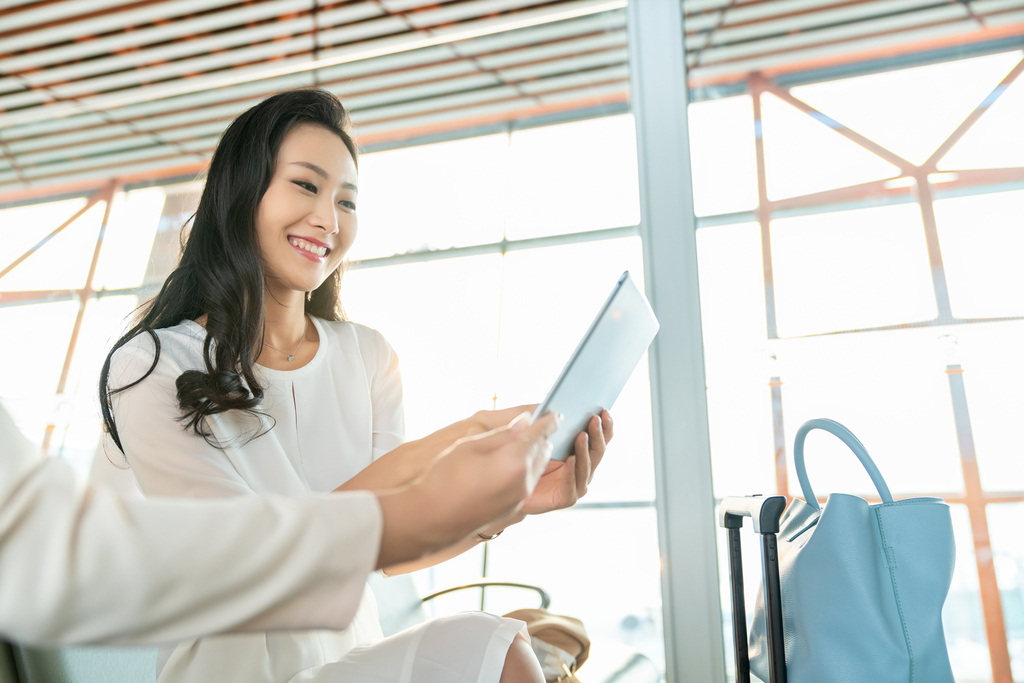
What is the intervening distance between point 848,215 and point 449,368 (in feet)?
5.59

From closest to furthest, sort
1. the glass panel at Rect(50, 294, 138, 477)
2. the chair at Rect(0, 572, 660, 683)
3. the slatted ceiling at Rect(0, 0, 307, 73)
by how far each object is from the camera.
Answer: the chair at Rect(0, 572, 660, 683)
the glass panel at Rect(50, 294, 138, 477)
the slatted ceiling at Rect(0, 0, 307, 73)

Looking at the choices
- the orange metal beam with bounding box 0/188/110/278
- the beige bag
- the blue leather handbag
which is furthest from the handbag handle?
the orange metal beam with bounding box 0/188/110/278

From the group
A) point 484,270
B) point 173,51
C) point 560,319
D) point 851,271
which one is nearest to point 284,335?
point 560,319

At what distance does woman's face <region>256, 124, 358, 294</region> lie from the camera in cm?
159

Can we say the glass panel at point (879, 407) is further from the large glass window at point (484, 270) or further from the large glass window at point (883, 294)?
the large glass window at point (484, 270)

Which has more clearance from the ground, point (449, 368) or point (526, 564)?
point (449, 368)

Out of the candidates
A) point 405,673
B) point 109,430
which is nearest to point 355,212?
point 109,430

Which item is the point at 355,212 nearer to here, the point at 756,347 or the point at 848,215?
the point at 756,347

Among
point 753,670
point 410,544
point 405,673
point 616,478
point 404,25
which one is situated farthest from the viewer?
point 404,25

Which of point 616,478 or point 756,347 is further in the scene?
point 616,478

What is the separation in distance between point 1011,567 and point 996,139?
1.41 metres

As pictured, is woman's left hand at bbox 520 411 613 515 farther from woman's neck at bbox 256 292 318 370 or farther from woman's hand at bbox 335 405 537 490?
woman's neck at bbox 256 292 318 370

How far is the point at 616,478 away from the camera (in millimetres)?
2471

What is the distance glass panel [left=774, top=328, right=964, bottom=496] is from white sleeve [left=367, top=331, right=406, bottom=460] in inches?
52.2
